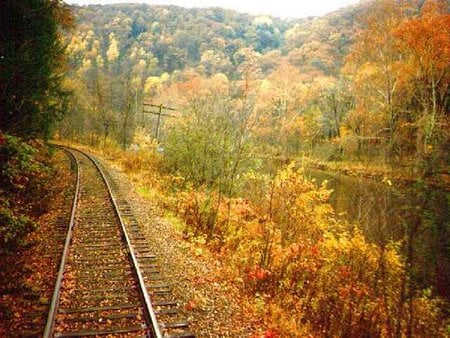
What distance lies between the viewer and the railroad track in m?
5.34

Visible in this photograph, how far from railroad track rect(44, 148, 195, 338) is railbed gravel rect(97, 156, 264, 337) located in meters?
0.28

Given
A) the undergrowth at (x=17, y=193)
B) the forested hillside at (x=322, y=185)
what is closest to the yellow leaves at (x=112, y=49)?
the forested hillside at (x=322, y=185)

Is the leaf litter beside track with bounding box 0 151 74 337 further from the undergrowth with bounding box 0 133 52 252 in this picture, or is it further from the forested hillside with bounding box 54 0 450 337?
the forested hillside with bounding box 54 0 450 337

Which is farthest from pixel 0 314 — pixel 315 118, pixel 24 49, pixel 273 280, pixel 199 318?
pixel 315 118

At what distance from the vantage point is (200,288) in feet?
23.6

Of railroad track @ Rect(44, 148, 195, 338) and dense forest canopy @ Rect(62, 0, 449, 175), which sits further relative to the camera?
dense forest canopy @ Rect(62, 0, 449, 175)

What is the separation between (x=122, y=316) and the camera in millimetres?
5609

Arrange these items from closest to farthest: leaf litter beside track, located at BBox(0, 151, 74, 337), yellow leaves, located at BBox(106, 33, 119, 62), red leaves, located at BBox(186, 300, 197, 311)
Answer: leaf litter beside track, located at BBox(0, 151, 74, 337), red leaves, located at BBox(186, 300, 197, 311), yellow leaves, located at BBox(106, 33, 119, 62)

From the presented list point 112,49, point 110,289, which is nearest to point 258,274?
point 110,289

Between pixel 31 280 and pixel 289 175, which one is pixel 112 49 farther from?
pixel 31 280

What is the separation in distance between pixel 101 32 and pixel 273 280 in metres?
121

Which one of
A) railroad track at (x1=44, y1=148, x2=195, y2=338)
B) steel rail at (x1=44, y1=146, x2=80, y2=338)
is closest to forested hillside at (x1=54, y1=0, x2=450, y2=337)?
railroad track at (x1=44, y1=148, x2=195, y2=338)

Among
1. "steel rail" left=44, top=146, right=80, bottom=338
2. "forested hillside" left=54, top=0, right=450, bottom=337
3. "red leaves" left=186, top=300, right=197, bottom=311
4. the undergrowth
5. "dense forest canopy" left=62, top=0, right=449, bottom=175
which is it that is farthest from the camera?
"dense forest canopy" left=62, top=0, right=449, bottom=175

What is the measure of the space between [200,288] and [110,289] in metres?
1.80
